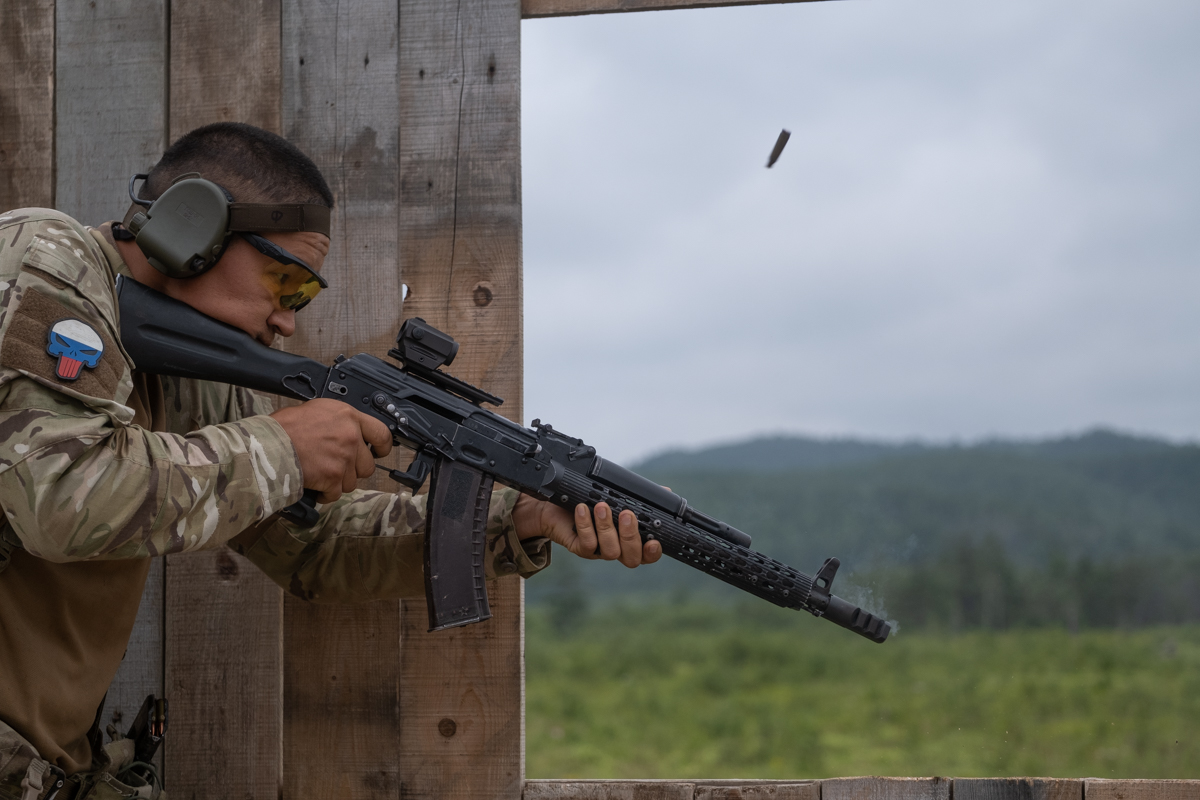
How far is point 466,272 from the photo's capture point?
299 cm

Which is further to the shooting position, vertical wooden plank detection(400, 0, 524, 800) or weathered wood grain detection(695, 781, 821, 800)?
vertical wooden plank detection(400, 0, 524, 800)

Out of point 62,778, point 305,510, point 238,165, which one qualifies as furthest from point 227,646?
point 238,165

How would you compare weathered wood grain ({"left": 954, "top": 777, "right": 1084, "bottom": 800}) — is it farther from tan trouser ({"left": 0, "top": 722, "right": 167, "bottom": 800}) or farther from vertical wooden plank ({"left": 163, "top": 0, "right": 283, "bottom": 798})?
tan trouser ({"left": 0, "top": 722, "right": 167, "bottom": 800})

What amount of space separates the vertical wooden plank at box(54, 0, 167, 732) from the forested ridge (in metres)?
13.7

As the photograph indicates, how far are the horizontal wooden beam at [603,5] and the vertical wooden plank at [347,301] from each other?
1.59ft

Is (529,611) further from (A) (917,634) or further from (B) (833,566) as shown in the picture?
(B) (833,566)

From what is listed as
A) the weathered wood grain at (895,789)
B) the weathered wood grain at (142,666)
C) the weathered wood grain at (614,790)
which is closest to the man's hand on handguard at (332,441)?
the weathered wood grain at (142,666)

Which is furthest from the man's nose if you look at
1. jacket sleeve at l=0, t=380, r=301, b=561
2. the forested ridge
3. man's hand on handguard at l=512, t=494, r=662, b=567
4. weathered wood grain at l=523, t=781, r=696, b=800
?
the forested ridge

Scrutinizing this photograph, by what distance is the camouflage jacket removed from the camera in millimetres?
1849

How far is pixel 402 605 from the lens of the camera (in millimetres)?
2938

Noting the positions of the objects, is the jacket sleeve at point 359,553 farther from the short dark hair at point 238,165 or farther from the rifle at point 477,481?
the short dark hair at point 238,165

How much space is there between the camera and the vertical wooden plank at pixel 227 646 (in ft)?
9.54

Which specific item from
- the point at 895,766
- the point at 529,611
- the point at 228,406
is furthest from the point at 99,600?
the point at 529,611

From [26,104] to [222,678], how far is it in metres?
2.09
